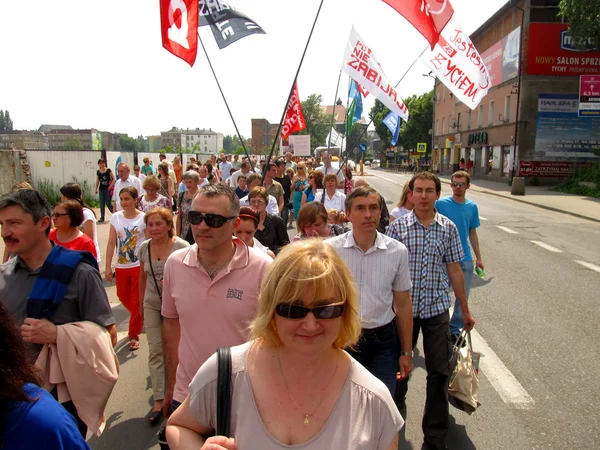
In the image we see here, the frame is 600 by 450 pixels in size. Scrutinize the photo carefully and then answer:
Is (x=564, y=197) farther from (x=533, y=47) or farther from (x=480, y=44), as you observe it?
(x=480, y=44)

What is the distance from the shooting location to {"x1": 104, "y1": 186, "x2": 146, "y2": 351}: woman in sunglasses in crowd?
5648 millimetres

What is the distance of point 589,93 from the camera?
24.6 meters

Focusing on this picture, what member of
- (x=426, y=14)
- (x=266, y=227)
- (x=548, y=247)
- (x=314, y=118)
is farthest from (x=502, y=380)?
(x=314, y=118)

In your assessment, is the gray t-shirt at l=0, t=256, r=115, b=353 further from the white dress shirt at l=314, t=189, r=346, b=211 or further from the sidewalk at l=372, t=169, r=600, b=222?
the sidewalk at l=372, t=169, r=600, b=222

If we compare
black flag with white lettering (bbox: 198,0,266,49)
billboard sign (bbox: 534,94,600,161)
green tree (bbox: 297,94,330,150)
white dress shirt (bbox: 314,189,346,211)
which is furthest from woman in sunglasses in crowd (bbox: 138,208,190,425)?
green tree (bbox: 297,94,330,150)

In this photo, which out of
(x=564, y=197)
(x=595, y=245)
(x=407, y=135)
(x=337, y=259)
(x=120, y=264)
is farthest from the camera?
(x=407, y=135)

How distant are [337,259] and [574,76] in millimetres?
35409

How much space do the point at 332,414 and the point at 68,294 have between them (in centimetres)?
159

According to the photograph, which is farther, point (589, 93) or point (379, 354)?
point (589, 93)

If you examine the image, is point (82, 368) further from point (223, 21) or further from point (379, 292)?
point (223, 21)

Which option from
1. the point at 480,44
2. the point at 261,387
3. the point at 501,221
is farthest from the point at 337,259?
the point at 480,44

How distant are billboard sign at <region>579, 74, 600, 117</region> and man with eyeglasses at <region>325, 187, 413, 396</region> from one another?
990 inches

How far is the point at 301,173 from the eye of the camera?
1294 centimetres

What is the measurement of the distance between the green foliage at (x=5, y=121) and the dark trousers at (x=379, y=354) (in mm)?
180356
